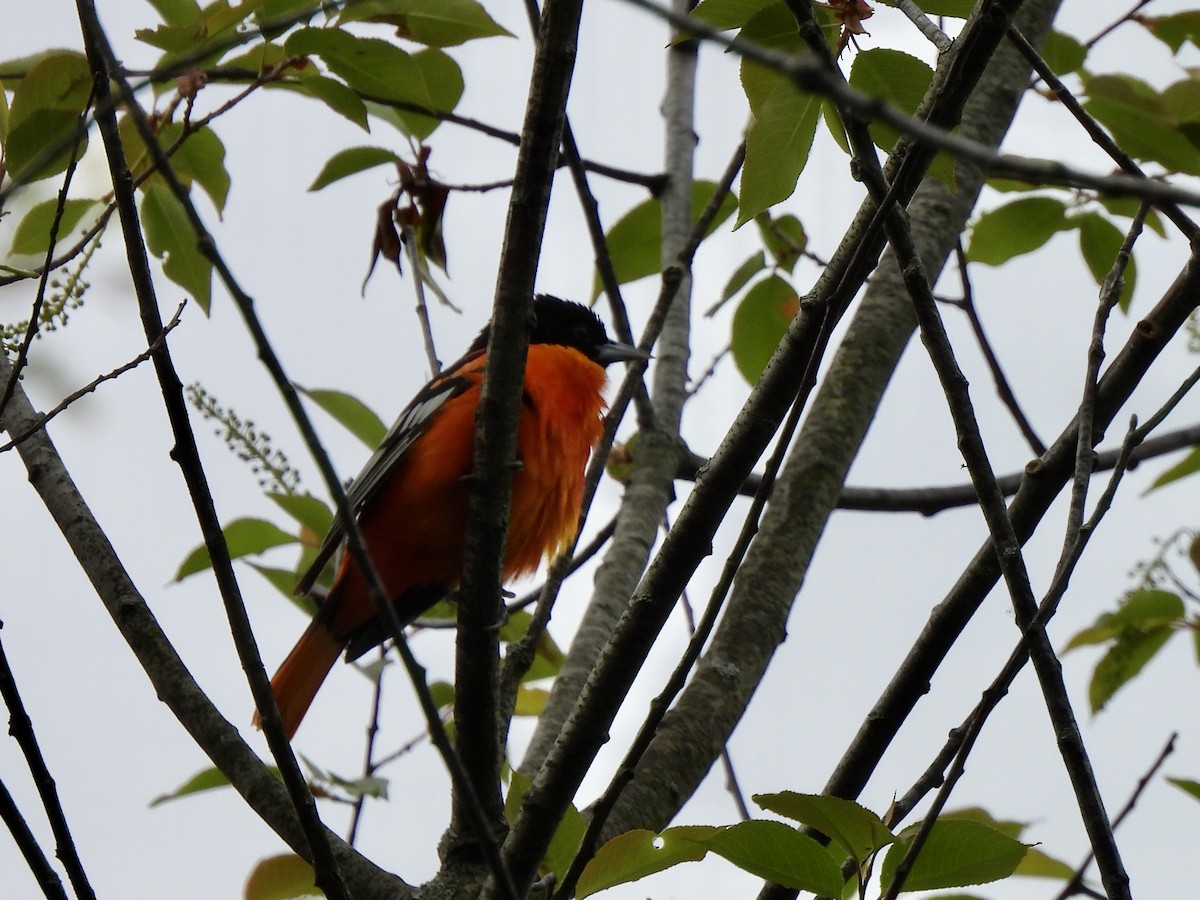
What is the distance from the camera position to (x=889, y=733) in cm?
230

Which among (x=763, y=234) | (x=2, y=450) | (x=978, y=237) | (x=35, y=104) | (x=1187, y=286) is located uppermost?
(x=763, y=234)

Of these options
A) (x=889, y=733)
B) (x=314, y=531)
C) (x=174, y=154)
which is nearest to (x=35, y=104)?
(x=174, y=154)

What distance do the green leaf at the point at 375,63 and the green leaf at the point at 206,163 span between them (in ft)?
1.04

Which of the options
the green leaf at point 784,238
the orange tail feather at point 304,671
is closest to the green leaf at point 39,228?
the green leaf at point 784,238

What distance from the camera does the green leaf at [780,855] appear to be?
Answer: 1735 millimetres

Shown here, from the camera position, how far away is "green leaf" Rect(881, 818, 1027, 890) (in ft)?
5.87

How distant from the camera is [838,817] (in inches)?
70.7

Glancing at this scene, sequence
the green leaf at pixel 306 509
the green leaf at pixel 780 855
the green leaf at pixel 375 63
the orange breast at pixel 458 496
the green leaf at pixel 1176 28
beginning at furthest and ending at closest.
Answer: the orange breast at pixel 458 496
the green leaf at pixel 306 509
the green leaf at pixel 1176 28
the green leaf at pixel 375 63
the green leaf at pixel 780 855

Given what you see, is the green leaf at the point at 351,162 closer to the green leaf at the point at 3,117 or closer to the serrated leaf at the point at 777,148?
the green leaf at the point at 3,117

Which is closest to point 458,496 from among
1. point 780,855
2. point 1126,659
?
point 1126,659

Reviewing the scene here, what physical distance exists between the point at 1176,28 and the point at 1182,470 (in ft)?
3.57

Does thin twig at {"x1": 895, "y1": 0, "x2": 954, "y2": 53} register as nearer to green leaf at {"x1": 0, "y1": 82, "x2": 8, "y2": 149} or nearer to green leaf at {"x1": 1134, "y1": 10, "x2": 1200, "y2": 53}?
green leaf at {"x1": 1134, "y1": 10, "x2": 1200, "y2": 53}

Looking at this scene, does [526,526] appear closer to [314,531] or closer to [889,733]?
[314,531]

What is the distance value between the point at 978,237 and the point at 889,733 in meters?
1.46
